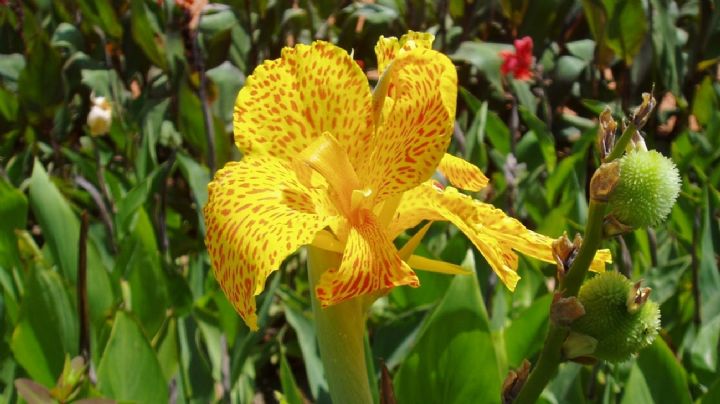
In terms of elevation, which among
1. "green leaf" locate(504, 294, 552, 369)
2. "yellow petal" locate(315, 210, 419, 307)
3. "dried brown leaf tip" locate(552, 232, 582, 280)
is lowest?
"green leaf" locate(504, 294, 552, 369)

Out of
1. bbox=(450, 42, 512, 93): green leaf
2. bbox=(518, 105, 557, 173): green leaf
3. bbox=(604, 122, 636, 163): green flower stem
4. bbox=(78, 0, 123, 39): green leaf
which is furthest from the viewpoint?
bbox=(78, 0, 123, 39): green leaf

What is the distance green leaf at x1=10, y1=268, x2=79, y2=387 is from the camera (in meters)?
1.32

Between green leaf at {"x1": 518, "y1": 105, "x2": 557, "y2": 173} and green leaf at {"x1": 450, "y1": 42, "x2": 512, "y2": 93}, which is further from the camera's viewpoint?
green leaf at {"x1": 450, "y1": 42, "x2": 512, "y2": 93}

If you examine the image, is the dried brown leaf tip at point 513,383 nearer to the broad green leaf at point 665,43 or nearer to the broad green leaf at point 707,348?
the broad green leaf at point 707,348

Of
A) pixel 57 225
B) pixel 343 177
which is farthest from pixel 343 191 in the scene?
pixel 57 225

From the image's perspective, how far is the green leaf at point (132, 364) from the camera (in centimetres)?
122

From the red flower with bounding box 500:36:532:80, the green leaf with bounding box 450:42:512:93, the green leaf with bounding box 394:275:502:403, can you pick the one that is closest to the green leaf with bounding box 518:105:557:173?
the red flower with bounding box 500:36:532:80

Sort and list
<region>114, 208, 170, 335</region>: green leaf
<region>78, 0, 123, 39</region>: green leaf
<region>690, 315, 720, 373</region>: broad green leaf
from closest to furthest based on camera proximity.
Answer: <region>690, 315, 720, 373</region>: broad green leaf, <region>114, 208, 170, 335</region>: green leaf, <region>78, 0, 123, 39</region>: green leaf

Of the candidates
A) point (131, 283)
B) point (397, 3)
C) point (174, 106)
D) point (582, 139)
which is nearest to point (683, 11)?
point (397, 3)

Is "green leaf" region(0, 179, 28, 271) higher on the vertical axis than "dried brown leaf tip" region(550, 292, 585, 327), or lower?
lower

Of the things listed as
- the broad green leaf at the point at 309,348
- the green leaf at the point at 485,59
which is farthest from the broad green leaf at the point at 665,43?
the broad green leaf at the point at 309,348

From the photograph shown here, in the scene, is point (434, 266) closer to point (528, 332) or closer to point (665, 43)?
point (528, 332)

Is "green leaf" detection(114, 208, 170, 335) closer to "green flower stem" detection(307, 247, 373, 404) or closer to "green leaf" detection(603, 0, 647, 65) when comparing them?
"green flower stem" detection(307, 247, 373, 404)

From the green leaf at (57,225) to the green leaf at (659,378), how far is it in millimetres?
979
